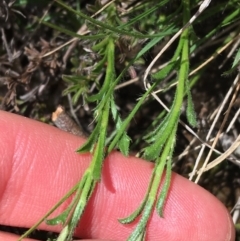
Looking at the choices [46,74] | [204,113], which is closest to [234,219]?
[204,113]

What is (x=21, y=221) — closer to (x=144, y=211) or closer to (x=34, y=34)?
(x=144, y=211)

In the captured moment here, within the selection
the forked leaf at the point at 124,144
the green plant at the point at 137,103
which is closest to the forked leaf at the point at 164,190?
the green plant at the point at 137,103

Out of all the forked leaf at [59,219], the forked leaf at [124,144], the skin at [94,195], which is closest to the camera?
the forked leaf at [59,219]

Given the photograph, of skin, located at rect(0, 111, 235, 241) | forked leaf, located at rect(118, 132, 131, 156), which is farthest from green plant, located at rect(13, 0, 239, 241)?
skin, located at rect(0, 111, 235, 241)

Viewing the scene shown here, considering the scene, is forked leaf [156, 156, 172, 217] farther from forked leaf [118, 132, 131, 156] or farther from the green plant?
forked leaf [118, 132, 131, 156]

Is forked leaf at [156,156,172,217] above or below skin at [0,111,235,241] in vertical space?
above

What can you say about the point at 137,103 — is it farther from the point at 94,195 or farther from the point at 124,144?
the point at 94,195

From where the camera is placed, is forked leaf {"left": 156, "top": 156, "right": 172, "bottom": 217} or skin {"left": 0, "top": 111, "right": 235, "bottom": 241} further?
skin {"left": 0, "top": 111, "right": 235, "bottom": 241}

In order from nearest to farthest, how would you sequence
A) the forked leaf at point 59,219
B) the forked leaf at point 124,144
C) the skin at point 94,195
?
the forked leaf at point 59,219 → the forked leaf at point 124,144 → the skin at point 94,195

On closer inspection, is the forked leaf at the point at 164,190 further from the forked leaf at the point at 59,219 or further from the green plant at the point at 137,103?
the forked leaf at the point at 59,219
